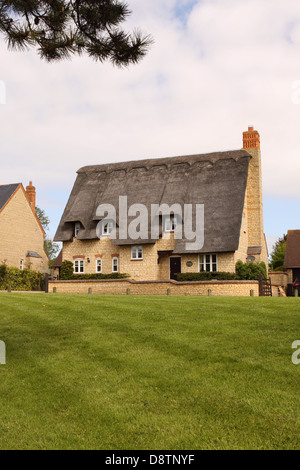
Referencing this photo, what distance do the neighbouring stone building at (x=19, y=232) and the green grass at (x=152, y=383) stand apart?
34537 mm

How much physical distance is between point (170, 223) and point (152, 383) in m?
29.5

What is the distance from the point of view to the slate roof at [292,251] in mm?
42562

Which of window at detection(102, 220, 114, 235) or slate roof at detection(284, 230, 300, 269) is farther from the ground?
window at detection(102, 220, 114, 235)

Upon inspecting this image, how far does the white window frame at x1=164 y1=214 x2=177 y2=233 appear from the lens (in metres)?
36.7

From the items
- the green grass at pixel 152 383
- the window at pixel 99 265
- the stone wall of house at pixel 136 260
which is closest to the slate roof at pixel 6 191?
the stone wall of house at pixel 136 260

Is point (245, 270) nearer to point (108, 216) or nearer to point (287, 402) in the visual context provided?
point (108, 216)

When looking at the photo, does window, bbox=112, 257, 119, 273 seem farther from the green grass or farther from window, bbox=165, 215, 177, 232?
the green grass

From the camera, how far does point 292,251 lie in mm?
44062

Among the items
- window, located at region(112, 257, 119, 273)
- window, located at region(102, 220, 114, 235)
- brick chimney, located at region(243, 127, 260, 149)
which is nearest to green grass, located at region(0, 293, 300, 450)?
window, located at region(112, 257, 119, 273)

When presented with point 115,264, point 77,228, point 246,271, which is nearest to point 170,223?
point 115,264

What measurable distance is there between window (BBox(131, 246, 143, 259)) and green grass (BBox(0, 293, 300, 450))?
24.5 meters

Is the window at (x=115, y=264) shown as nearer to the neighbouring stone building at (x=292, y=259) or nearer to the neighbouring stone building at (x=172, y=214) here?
the neighbouring stone building at (x=172, y=214)
